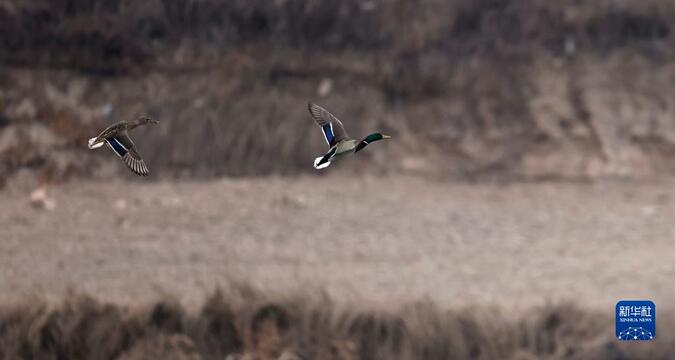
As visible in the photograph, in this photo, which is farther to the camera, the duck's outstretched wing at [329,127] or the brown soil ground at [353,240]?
the brown soil ground at [353,240]

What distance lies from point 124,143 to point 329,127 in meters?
0.27

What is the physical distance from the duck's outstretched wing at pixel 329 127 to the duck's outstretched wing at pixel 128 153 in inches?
9.7

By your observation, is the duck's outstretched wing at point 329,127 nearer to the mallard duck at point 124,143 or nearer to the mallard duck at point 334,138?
the mallard duck at point 334,138

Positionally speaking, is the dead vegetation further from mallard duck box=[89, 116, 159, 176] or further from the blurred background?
mallard duck box=[89, 116, 159, 176]

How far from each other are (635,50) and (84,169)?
2.17 m

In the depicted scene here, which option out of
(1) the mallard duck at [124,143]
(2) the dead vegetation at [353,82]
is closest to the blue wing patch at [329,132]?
(1) the mallard duck at [124,143]

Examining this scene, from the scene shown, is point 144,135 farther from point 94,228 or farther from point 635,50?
point 635,50

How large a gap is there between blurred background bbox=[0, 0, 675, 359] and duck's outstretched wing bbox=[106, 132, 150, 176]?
1.98 metres

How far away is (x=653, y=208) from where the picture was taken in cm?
491

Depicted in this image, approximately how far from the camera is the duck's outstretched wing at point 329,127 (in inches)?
72.0

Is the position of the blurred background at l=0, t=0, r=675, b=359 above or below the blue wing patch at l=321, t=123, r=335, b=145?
above

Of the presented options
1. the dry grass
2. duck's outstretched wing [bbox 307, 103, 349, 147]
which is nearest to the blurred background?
the dry grass

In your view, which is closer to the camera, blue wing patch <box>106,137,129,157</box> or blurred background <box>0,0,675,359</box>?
blue wing patch <box>106,137,129,157</box>

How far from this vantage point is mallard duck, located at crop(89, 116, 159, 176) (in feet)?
5.69
